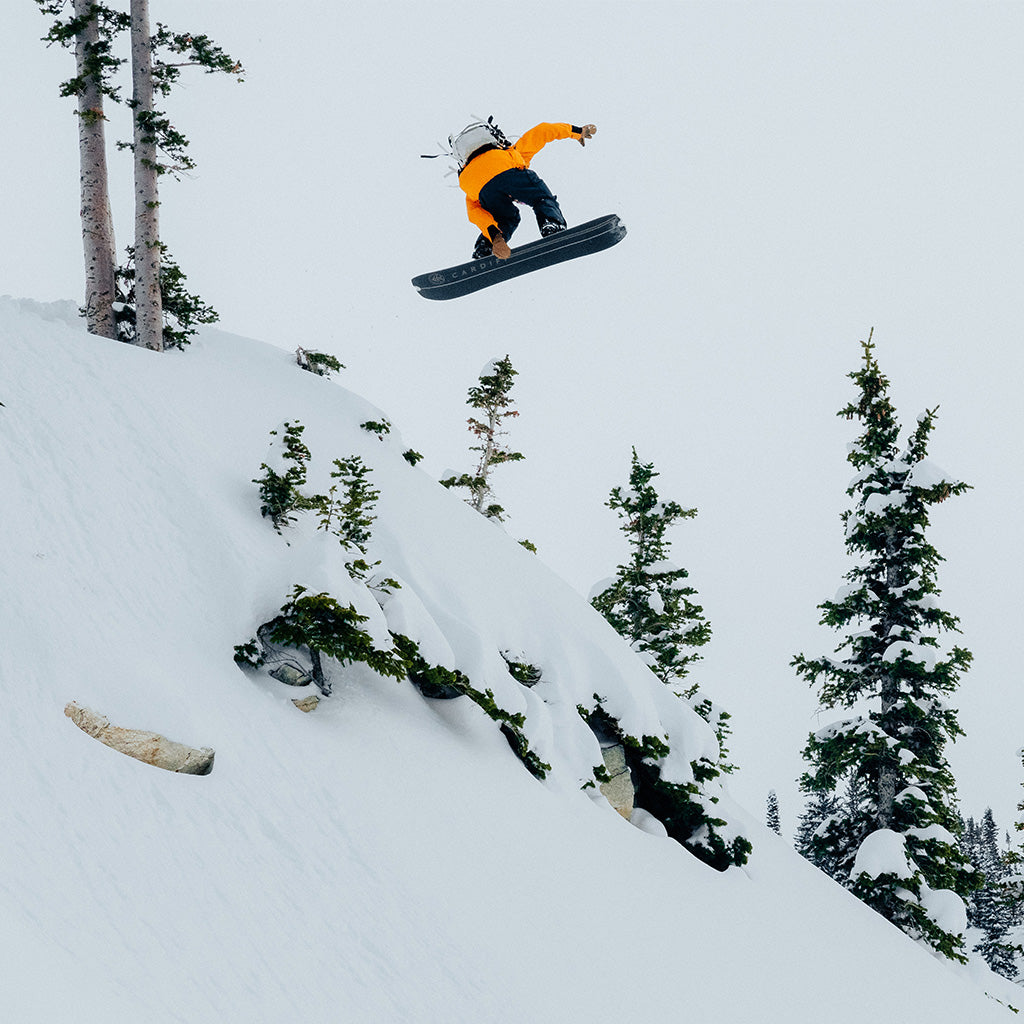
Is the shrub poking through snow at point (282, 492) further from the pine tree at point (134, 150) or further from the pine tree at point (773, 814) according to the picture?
the pine tree at point (773, 814)

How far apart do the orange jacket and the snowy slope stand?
505cm

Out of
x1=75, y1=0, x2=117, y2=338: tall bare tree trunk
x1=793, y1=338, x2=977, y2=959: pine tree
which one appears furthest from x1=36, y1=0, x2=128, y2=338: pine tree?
x1=793, y1=338, x2=977, y2=959: pine tree

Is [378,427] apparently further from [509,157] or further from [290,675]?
[290,675]

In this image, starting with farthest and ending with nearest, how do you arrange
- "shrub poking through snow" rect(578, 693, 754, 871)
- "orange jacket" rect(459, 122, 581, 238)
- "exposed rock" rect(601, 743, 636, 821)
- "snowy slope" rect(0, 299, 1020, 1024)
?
→ "shrub poking through snow" rect(578, 693, 754, 871), "exposed rock" rect(601, 743, 636, 821), "orange jacket" rect(459, 122, 581, 238), "snowy slope" rect(0, 299, 1020, 1024)

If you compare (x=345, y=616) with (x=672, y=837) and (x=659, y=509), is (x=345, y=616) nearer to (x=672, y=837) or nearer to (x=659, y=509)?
(x=672, y=837)

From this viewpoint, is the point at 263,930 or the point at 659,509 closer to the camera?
the point at 263,930

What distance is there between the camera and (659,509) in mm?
21875

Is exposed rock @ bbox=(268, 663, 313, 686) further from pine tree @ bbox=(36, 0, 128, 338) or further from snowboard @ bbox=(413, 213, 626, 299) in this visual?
pine tree @ bbox=(36, 0, 128, 338)

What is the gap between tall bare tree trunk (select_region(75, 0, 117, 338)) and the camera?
46.6ft

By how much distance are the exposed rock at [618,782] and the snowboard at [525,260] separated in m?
7.24

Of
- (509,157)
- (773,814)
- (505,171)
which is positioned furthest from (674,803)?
(773,814)

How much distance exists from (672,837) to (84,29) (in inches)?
721

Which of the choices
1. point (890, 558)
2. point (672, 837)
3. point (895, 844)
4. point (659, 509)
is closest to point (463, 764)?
point (672, 837)

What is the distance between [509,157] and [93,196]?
9701 millimetres
